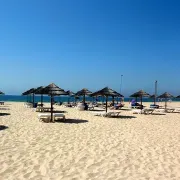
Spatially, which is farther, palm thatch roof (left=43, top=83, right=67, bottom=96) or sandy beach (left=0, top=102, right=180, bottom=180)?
palm thatch roof (left=43, top=83, right=67, bottom=96)

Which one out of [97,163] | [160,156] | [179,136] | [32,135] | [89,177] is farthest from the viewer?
[179,136]

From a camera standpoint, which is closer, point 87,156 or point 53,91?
point 87,156

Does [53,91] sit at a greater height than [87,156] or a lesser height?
greater

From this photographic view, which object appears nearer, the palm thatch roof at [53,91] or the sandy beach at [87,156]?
the sandy beach at [87,156]

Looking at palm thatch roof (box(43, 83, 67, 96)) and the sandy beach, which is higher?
palm thatch roof (box(43, 83, 67, 96))

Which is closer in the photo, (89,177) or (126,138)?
(89,177)

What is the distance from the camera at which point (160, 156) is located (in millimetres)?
6801

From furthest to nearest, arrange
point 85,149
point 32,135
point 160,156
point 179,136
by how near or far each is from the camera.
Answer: point 179,136 < point 32,135 < point 85,149 < point 160,156

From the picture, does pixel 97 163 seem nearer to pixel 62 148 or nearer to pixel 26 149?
pixel 62 148

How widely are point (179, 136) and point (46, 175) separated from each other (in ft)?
22.2

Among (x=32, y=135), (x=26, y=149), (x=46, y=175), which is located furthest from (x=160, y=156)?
(x=32, y=135)

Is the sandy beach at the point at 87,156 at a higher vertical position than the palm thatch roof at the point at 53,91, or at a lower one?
lower

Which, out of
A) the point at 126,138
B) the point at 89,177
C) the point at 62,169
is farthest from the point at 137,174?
the point at 126,138

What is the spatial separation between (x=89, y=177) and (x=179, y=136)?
623 centimetres
